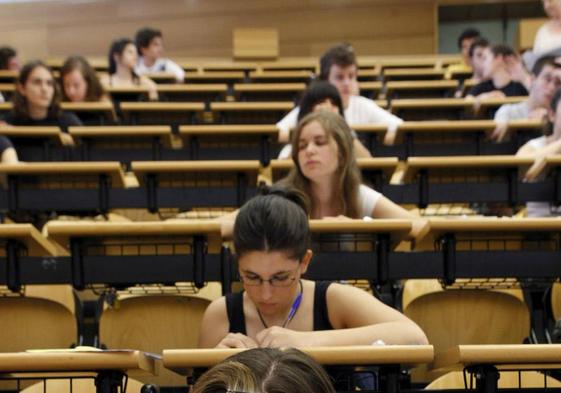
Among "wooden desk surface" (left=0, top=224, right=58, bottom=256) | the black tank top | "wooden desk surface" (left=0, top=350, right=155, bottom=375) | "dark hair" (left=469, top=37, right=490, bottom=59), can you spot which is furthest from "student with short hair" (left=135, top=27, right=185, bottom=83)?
"wooden desk surface" (left=0, top=350, right=155, bottom=375)

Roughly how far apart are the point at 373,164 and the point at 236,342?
1.15m

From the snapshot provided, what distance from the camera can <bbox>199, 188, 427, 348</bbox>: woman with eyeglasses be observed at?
1.29 m

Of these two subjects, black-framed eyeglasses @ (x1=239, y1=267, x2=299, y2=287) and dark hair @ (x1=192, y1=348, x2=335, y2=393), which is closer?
dark hair @ (x1=192, y1=348, x2=335, y2=393)

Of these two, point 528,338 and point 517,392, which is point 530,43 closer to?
point 528,338

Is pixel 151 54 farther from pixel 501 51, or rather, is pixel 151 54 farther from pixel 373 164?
pixel 373 164

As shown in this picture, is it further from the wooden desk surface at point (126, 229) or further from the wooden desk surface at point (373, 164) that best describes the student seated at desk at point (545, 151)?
the wooden desk surface at point (126, 229)

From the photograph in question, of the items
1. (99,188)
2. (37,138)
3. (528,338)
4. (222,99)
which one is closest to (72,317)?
(99,188)

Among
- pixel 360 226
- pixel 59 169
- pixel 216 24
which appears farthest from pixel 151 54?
pixel 360 226

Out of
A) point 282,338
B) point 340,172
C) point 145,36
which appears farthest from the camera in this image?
point 145,36

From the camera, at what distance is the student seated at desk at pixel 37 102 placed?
10.3ft

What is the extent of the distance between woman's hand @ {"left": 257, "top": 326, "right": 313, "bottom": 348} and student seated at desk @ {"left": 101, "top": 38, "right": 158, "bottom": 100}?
10.4ft

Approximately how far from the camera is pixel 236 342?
4.14 feet

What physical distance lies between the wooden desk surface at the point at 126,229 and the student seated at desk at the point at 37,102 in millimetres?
1582

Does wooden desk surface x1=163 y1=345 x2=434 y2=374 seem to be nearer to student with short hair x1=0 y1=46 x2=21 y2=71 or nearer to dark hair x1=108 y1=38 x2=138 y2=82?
dark hair x1=108 y1=38 x2=138 y2=82
